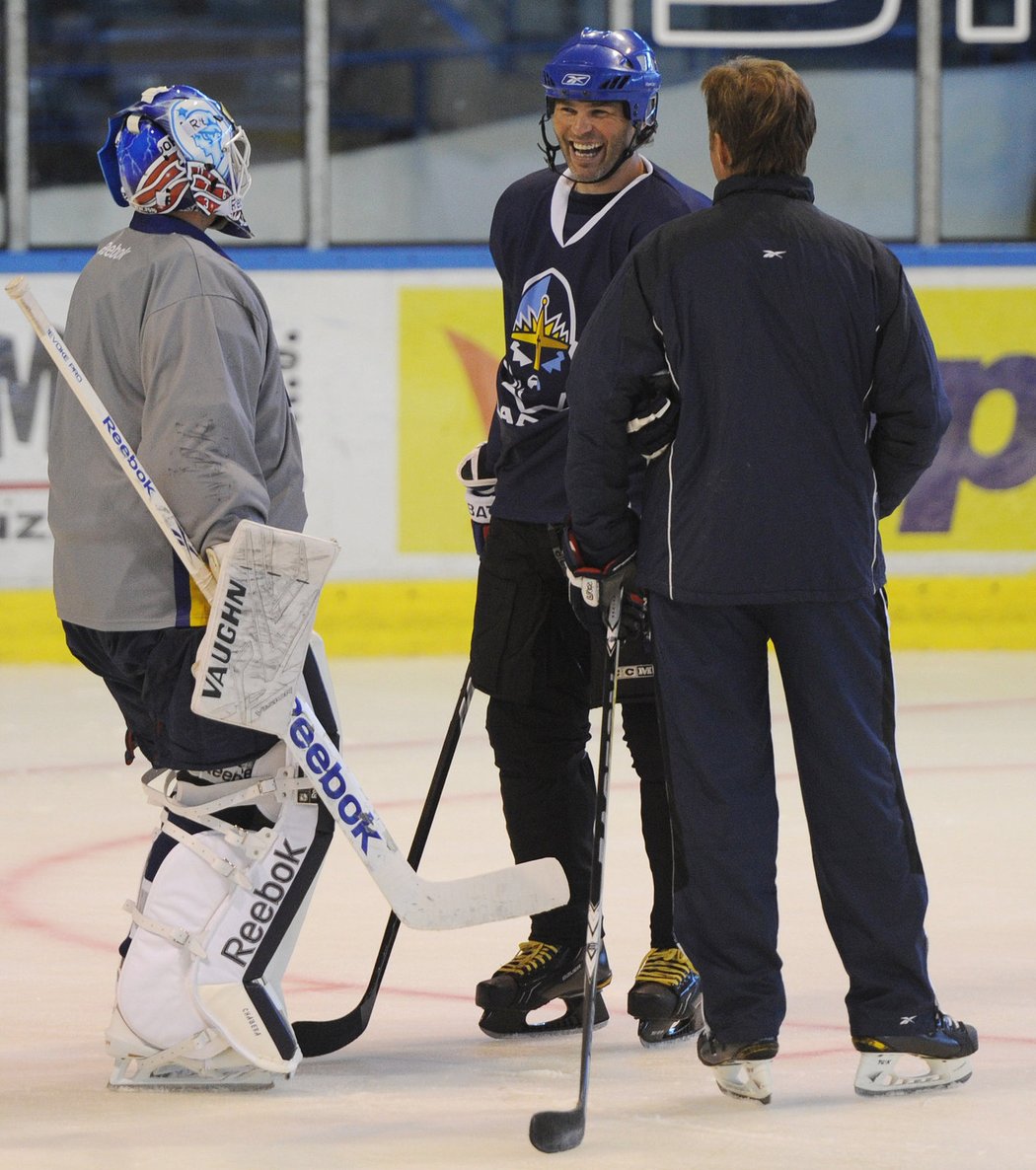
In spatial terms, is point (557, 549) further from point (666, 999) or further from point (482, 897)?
point (666, 999)

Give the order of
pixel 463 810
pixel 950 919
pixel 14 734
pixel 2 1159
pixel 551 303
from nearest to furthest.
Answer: pixel 2 1159 < pixel 551 303 < pixel 950 919 < pixel 463 810 < pixel 14 734

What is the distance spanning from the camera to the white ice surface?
8.18 ft

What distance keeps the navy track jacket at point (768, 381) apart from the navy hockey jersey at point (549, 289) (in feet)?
1.24

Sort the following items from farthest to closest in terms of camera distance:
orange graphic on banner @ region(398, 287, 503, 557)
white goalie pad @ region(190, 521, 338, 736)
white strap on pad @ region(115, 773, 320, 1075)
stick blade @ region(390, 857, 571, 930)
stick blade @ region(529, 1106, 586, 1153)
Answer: orange graphic on banner @ region(398, 287, 503, 557) → stick blade @ region(390, 857, 571, 930) → white strap on pad @ region(115, 773, 320, 1075) → white goalie pad @ region(190, 521, 338, 736) → stick blade @ region(529, 1106, 586, 1153)

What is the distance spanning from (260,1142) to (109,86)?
16.4ft

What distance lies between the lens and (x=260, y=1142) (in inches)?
99.1

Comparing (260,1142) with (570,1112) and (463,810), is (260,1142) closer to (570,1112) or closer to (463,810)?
(570,1112)

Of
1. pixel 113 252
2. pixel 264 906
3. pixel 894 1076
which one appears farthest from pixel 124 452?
pixel 894 1076

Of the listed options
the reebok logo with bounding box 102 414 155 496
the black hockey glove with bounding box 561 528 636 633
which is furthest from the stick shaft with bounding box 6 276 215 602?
the black hockey glove with bounding box 561 528 636 633

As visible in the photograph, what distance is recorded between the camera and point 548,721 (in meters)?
3.12

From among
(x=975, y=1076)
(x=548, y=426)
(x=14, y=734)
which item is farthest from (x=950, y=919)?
(x=14, y=734)

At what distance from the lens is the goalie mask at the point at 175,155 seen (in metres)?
2.69

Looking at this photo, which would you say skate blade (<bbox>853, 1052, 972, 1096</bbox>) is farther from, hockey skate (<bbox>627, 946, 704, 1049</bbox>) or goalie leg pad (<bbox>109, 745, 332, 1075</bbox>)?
goalie leg pad (<bbox>109, 745, 332, 1075</bbox>)

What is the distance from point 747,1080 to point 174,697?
0.84 meters
